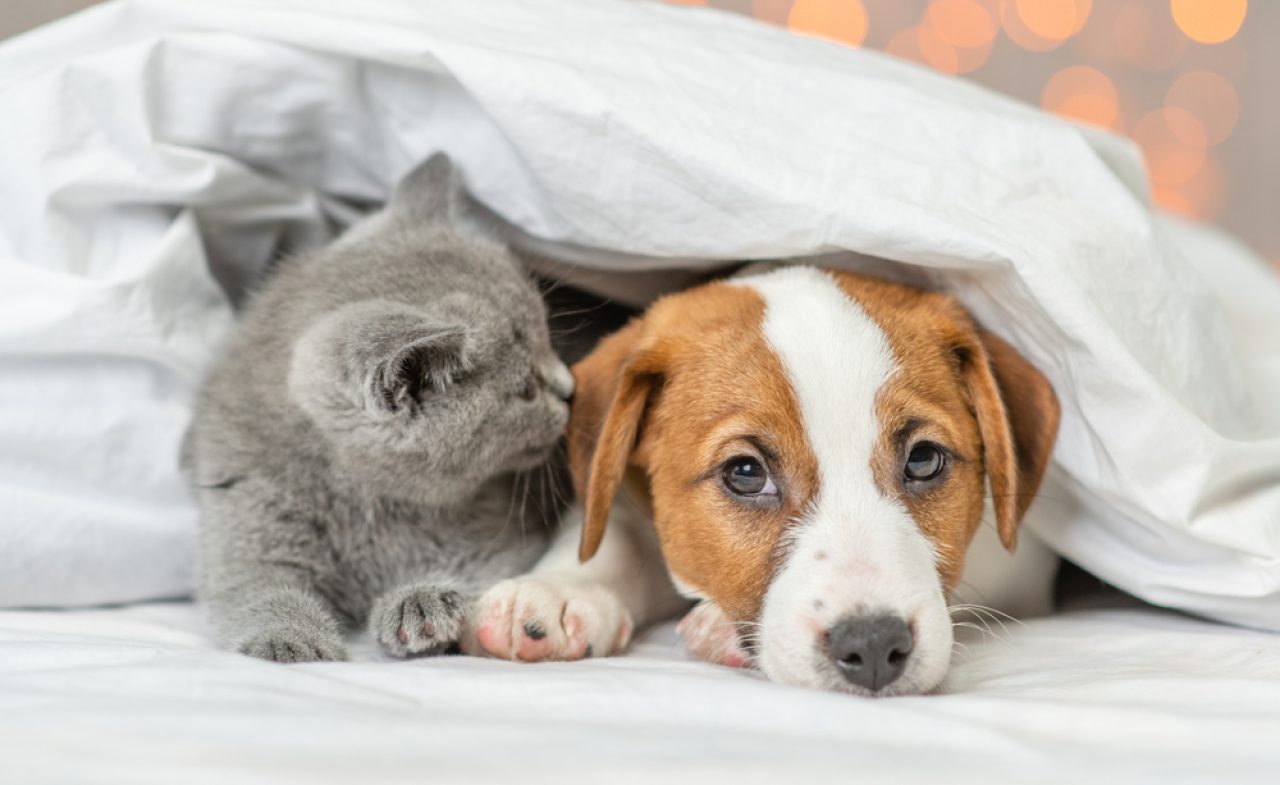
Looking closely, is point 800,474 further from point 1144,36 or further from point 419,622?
point 1144,36

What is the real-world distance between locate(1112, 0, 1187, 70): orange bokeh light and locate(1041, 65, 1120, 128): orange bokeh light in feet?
0.49

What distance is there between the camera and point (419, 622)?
1.60 m

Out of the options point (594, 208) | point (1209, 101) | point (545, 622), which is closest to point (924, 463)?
point (545, 622)

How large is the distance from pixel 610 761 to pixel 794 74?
1.28 m

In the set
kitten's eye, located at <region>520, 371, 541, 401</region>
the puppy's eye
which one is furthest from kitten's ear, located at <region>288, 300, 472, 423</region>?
the puppy's eye

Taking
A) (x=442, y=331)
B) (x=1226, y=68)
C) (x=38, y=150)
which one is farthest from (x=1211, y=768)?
(x=1226, y=68)

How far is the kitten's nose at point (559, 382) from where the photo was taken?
188 centimetres

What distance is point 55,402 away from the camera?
191 cm

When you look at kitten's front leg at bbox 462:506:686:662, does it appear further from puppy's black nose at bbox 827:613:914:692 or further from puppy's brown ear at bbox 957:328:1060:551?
puppy's brown ear at bbox 957:328:1060:551

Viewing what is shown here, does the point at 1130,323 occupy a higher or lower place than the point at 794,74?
lower

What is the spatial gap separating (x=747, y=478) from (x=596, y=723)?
0.53 m

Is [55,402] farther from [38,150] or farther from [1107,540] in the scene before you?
[1107,540]

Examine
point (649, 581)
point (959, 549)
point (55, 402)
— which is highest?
Answer: point (959, 549)

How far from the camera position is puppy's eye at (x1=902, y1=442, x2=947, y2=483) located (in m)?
1.60
